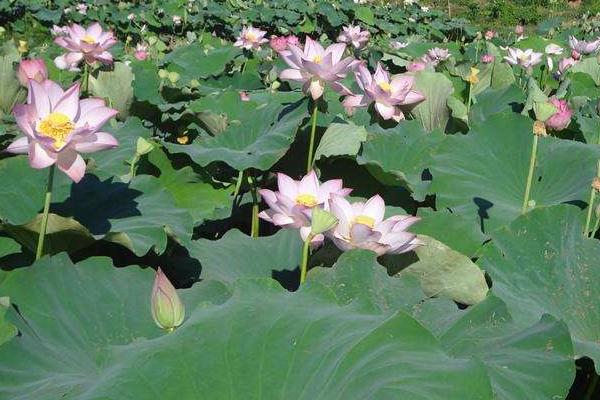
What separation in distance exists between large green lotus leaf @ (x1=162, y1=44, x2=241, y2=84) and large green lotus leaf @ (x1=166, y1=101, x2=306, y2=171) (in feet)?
4.27

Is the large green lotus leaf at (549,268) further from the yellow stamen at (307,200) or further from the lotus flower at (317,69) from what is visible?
the lotus flower at (317,69)

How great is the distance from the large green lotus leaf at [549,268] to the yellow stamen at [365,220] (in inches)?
7.2

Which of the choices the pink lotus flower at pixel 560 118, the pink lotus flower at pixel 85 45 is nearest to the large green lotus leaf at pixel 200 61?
the pink lotus flower at pixel 85 45

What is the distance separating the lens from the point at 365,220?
1.18 meters

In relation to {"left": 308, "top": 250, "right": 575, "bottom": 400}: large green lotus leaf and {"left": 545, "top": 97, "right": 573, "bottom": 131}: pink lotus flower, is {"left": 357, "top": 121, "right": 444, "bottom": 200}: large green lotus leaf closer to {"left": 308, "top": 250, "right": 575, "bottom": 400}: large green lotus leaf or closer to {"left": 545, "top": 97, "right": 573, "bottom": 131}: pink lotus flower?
{"left": 545, "top": 97, "right": 573, "bottom": 131}: pink lotus flower

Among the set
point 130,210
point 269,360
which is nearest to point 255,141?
point 130,210

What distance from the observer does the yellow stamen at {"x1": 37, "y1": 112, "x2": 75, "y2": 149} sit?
3.40 ft

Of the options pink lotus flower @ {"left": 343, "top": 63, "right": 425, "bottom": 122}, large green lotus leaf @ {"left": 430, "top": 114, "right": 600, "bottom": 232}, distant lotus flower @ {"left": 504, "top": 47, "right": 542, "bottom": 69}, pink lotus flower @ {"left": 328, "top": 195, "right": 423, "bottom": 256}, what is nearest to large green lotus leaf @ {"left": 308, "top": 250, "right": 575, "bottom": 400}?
pink lotus flower @ {"left": 328, "top": 195, "right": 423, "bottom": 256}

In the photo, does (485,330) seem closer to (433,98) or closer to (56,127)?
(56,127)

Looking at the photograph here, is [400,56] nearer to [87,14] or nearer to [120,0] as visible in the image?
[87,14]

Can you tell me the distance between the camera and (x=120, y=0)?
29.6 feet

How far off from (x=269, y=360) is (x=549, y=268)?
65 cm

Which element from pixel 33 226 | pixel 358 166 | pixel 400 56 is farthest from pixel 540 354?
pixel 400 56

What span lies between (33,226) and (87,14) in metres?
7.25
